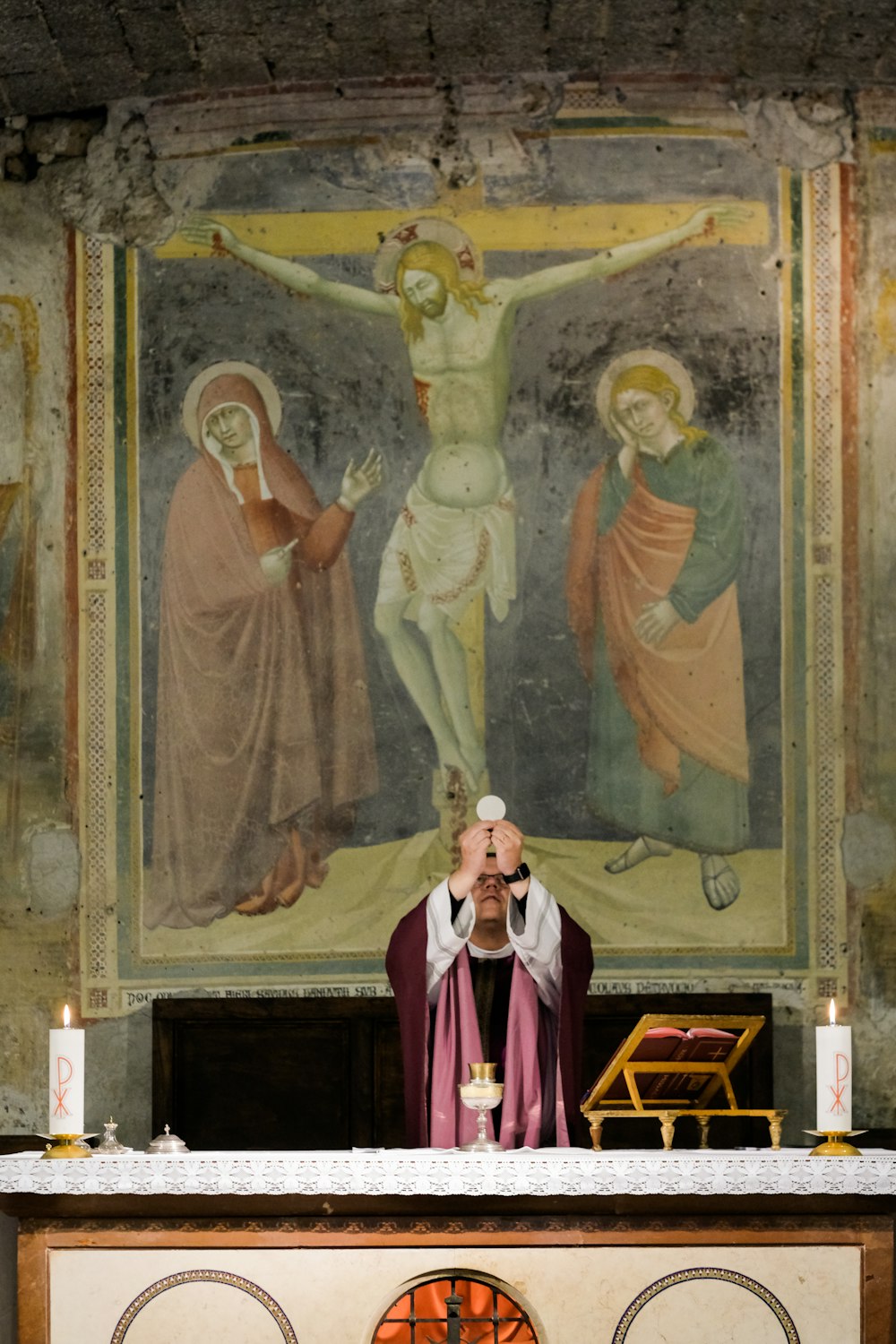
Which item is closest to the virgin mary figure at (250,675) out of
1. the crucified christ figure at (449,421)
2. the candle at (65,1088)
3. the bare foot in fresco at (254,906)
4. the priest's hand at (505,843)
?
the bare foot in fresco at (254,906)

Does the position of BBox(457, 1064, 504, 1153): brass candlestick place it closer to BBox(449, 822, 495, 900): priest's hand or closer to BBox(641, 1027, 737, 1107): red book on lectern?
BBox(641, 1027, 737, 1107): red book on lectern

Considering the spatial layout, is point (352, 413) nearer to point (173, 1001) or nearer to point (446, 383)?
point (446, 383)

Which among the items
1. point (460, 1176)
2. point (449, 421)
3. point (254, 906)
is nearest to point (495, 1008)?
point (460, 1176)

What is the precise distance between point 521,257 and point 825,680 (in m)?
2.36

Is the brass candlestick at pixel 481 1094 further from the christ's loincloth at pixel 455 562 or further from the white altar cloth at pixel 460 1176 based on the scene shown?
the christ's loincloth at pixel 455 562

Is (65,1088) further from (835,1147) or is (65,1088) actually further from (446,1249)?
(835,1147)

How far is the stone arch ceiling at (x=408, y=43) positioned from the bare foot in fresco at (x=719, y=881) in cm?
356

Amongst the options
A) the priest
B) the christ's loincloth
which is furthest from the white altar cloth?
the christ's loincloth

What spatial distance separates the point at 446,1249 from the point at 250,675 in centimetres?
416

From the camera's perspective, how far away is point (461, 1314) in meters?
5.19

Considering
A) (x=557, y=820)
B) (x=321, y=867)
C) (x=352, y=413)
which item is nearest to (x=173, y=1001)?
(x=321, y=867)

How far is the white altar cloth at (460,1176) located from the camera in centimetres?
513

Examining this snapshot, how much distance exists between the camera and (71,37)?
8.74 metres

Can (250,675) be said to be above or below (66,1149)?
above
